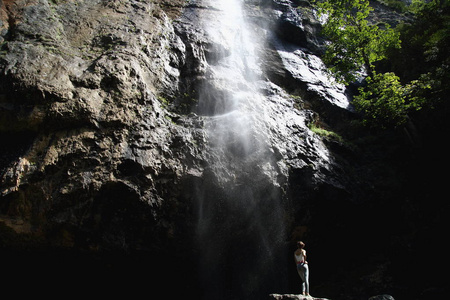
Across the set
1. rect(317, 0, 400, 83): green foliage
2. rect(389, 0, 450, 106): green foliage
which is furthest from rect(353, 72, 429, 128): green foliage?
rect(317, 0, 400, 83): green foliage

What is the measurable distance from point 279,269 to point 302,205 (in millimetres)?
2184

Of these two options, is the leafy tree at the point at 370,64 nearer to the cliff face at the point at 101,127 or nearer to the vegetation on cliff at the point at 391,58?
the vegetation on cliff at the point at 391,58

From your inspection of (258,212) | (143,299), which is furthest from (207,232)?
(143,299)

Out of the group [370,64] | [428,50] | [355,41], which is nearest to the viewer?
[428,50]

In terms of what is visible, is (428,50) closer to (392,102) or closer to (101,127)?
(392,102)

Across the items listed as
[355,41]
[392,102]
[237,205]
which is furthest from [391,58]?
[237,205]

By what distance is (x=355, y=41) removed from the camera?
41.4ft

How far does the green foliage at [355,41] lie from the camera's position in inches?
488

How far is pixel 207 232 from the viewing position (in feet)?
24.4

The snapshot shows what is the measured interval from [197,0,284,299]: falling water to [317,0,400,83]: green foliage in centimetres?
606

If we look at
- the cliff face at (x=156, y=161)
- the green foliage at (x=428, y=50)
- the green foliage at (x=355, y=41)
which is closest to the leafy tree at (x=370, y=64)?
the green foliage at (x=355, y=41)

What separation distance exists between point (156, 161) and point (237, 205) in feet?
8.06

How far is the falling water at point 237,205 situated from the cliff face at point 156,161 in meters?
0.04

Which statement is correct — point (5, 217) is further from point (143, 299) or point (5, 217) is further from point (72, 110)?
point (143, 299)
